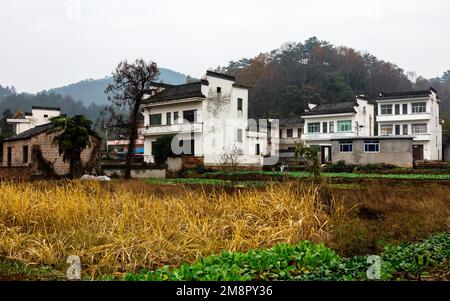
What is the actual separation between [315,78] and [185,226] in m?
63.4

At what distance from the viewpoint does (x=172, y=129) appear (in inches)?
1602

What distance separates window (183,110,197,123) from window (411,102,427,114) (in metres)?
23.2

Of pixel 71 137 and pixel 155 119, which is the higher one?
pixel 155 119

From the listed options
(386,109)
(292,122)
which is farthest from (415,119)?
(292,122)

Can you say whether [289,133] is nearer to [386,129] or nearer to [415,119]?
[386,129]

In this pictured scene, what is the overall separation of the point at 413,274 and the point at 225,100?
118 feet

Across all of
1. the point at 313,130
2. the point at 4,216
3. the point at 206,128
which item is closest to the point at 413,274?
the point at 4,216

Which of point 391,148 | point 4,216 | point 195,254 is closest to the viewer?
point 195,254

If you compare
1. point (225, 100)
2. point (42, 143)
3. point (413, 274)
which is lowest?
point (413, 274)

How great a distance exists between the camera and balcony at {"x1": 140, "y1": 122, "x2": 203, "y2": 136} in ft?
128

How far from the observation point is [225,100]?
41.5m

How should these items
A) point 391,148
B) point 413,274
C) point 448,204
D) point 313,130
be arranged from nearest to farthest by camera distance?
point 413,274 < point 448,204 < point 391,148 < point 313,130
